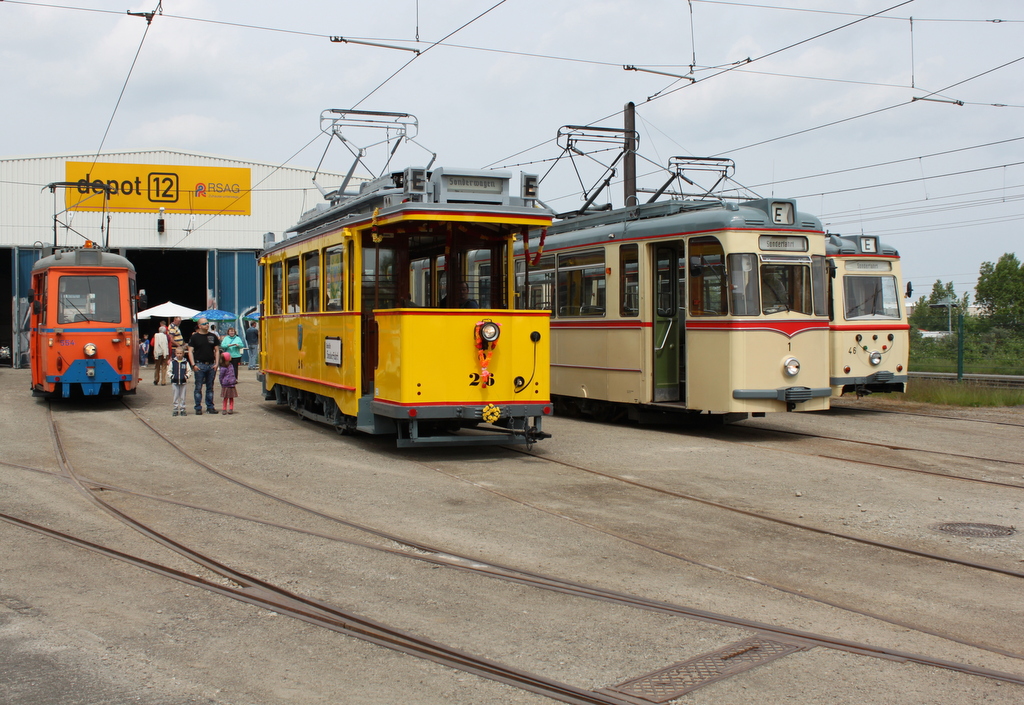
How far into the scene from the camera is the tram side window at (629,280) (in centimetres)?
1445

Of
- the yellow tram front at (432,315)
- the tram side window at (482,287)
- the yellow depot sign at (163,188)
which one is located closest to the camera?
the yellow tram front at (432,315)

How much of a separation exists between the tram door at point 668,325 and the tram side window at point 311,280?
4943 millimetres

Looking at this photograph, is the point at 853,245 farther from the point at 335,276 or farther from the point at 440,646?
the point at 440,646

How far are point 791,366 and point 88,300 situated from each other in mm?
12487

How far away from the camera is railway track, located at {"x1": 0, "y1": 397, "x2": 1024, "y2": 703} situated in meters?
4.54

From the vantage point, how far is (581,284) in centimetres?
1583

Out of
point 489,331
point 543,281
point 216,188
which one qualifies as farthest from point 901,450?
point 216,188

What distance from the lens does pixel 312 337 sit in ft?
45.1

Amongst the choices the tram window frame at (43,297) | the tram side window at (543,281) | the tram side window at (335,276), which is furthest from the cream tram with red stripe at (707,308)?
the tram window frame at (43,297)

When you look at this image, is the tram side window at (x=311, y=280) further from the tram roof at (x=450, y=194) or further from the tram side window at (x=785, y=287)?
the tram side window at (x=785, y=287)

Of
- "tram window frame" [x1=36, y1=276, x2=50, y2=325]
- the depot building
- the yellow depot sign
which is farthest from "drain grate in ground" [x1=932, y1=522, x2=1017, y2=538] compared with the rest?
the yellow depot sign

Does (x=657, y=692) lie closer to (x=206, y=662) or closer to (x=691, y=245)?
(x=206, y=662)

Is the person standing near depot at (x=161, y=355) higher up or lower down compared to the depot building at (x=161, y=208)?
lower down

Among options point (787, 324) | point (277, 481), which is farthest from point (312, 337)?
point (787, 324)
